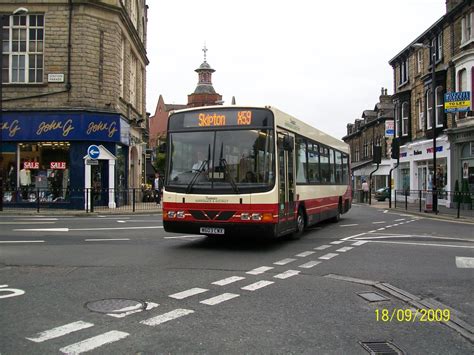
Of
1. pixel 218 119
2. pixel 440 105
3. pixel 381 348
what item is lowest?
pixel 381 348

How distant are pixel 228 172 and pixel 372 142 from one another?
51.7 m

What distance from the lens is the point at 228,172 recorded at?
32.3 feet

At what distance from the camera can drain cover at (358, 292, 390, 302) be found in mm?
6152

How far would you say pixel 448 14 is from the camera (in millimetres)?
27672

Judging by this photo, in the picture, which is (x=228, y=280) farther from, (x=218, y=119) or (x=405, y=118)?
(x=405, y=118)

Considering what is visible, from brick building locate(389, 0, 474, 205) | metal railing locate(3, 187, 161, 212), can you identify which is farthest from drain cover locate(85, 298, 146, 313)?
brick building locate(389, 0, 474, 205)

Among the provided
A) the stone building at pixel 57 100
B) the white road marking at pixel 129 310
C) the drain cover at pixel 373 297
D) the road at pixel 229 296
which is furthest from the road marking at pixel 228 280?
the stone building at pixel 57 100

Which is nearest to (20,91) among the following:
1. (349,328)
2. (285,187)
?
(285,187)

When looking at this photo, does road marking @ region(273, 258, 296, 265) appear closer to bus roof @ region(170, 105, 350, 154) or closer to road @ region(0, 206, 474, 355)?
road @ region(0, 206, 474, 355)

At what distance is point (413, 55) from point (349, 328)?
3383 cm

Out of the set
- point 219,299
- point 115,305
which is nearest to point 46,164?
point 115,305

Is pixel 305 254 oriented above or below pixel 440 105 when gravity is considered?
below

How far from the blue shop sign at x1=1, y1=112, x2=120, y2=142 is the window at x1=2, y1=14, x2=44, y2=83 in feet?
7.00

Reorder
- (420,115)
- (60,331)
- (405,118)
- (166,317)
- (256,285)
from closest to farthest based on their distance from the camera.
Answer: (60,331), (166,317), (256,285), (420,115), (405,118)
